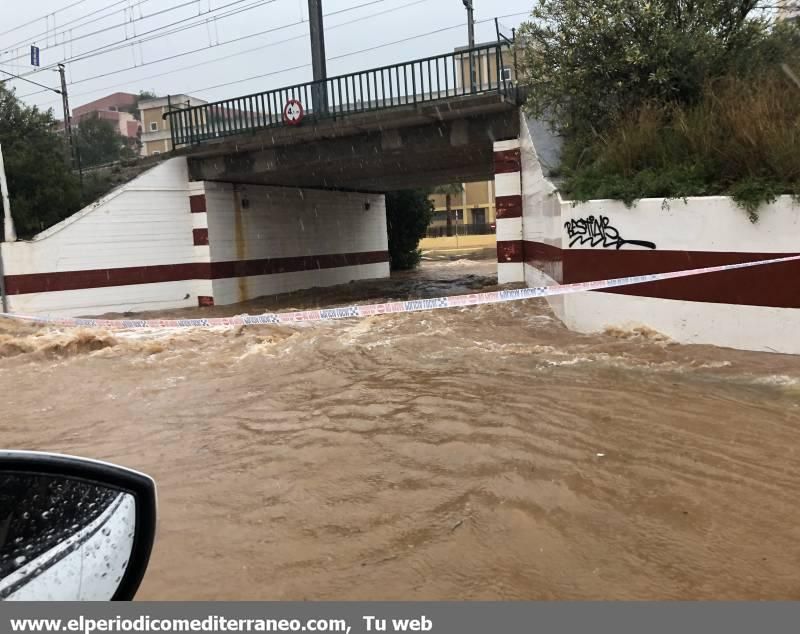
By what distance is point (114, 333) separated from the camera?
10.6 m

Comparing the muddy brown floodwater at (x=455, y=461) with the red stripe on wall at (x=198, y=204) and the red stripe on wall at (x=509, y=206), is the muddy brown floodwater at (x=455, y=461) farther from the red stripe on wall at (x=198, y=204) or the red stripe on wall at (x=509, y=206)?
the red stripe on wall at (x=198, y=204)

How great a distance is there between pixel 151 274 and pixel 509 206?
868 centimetres

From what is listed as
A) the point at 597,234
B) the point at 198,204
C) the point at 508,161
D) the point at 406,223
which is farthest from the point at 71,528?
the point at 406,223

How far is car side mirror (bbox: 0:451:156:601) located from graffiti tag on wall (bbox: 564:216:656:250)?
6796mm

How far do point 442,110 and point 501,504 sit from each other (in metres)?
10.2

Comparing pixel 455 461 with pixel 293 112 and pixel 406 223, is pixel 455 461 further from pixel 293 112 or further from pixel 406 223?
pixel 406 223

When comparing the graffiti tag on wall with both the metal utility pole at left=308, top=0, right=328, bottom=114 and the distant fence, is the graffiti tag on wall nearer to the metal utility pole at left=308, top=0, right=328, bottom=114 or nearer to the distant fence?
the metal utility pole at left=308, top=0, right=328, bottom=114

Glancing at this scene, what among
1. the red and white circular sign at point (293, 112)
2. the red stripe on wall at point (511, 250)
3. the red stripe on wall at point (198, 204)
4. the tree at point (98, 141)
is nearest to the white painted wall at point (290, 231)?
the red stripe on wall at point (198, 204)

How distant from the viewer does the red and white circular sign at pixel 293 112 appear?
45.4 ft

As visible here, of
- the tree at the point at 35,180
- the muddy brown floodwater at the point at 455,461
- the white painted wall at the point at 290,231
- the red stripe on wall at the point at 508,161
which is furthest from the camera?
the white painted wall at the point at 290,231

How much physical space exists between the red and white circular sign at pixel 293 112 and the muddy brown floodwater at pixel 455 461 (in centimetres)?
731

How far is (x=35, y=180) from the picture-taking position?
15406 millimetres

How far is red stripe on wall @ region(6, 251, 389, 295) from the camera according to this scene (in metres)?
13.4

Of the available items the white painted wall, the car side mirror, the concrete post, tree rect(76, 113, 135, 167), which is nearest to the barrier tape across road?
the white painted wall
